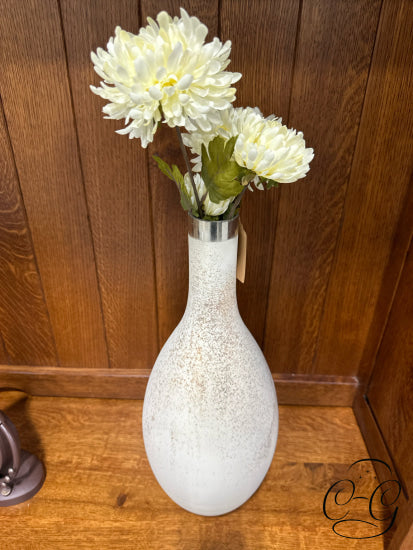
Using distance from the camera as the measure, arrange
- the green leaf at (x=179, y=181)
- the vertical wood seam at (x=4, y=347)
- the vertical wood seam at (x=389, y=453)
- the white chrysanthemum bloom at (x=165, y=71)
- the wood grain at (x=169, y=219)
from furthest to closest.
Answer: the vertical wood seam at (x=4, y=347) < the vertical wood seam at (x=389, y=453) < the wood grain at (x=169, y=219) < the green leaf at (x=179, y=181) < the white chrysanthemum bloom at (x=165, y=71)

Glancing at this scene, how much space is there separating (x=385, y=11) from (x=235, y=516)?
0.99 meters

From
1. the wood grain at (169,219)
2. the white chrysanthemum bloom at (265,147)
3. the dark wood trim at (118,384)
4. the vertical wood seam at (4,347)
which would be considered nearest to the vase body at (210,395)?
the white chrysanthemum bloom at (265,147)

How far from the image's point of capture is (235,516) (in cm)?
93

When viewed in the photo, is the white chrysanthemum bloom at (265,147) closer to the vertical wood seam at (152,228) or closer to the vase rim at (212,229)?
the vase rim at (212,229)

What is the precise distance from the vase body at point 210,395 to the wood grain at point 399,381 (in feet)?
0.97

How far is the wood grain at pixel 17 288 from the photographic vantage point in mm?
938

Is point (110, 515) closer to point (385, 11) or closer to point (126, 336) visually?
point (126, 336)

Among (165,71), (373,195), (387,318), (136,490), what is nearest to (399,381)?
(387,318)

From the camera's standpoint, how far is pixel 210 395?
2.45ft

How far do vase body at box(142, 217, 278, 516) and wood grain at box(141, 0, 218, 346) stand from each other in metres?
0.24

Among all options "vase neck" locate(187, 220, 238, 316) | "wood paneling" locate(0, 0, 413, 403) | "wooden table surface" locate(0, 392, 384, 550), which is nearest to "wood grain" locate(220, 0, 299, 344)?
"wood paneling" locate(0, 0, 413, 403)

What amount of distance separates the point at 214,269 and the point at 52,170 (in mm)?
437

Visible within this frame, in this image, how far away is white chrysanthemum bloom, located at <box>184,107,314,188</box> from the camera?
565 millimetres

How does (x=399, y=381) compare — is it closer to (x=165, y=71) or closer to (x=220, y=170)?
(x=220, y=170)
